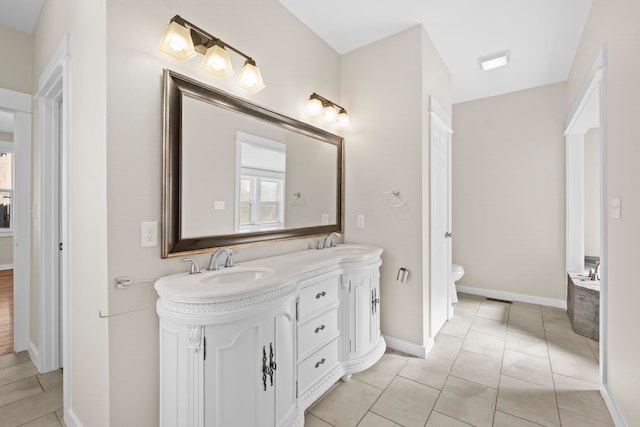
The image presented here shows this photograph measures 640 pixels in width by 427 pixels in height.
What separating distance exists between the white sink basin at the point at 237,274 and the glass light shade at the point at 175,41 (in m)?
1.15

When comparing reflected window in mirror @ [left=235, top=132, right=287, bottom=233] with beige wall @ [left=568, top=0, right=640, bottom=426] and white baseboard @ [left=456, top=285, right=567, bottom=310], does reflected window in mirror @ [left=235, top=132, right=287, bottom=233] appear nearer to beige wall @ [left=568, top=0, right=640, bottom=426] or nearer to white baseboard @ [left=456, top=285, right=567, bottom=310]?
beige wall @ [left=568, top=0, right=640, bottom=426]

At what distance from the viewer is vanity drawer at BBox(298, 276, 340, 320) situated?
5.73 ft

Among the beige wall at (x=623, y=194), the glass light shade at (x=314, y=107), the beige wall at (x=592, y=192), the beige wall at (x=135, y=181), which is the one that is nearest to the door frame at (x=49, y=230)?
the beige wall at (x=135, y=181)

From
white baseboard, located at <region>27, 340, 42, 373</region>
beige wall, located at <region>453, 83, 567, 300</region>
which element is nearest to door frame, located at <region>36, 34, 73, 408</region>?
white baseboard, located at <region>27, 340, 42, 373</region>

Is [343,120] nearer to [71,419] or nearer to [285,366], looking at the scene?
[285,366]

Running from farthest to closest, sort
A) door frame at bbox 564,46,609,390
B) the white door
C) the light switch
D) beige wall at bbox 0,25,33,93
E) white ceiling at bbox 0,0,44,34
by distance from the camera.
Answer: the white door, beige wall at bbox 0,25,33,93, white ceiling at bbox 0,0,44,34, door frame at bbox 564,46,609,390, the light switch

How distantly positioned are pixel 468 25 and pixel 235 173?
2.34 m

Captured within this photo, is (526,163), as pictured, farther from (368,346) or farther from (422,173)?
(368,346)

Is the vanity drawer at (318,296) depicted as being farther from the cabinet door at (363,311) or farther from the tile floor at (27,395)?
the tile floor at (27,395)

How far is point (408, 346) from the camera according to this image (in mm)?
2484

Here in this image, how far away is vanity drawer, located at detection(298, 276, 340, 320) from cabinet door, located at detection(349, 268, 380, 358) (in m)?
0.17

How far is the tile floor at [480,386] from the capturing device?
5.64ft

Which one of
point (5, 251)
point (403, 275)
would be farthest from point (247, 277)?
point (5, 251)

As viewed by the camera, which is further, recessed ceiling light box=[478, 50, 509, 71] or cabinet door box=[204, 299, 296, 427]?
recessed ceiling light box=[478, 50, 509, 71]
